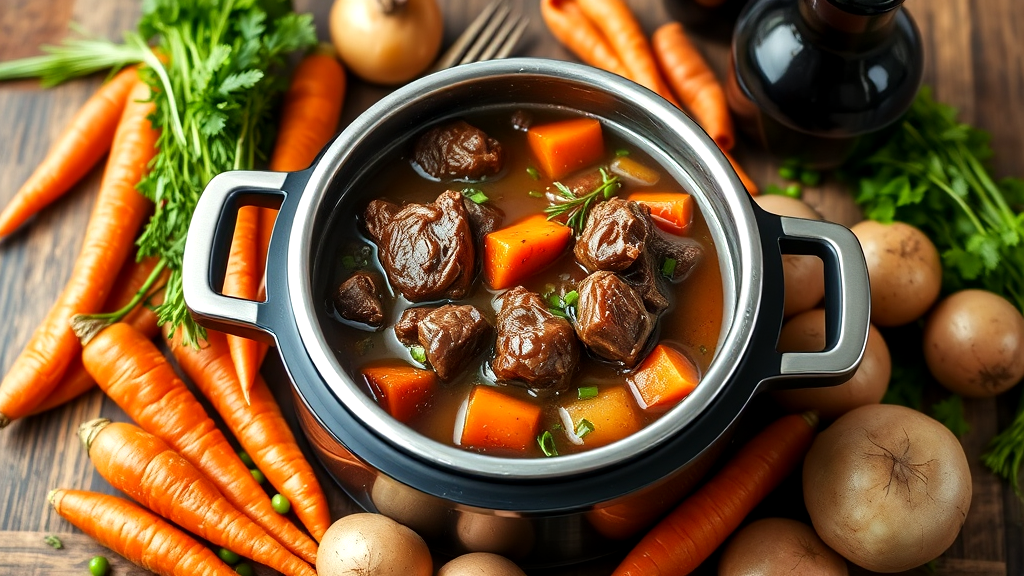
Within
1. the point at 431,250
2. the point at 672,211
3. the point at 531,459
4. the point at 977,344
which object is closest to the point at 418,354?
the point at 431,250

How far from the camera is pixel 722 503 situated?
3.23 metres

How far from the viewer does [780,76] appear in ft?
11.8

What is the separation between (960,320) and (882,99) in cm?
90

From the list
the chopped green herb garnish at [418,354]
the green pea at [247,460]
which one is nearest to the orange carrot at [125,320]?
the green pea at [247,460]

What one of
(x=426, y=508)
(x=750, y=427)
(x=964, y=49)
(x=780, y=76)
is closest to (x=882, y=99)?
(x=780, y=76)

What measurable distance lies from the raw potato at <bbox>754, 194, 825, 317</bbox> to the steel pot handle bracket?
487mm

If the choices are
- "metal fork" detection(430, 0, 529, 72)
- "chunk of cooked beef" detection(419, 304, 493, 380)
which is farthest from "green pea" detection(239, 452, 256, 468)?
"metal fork" detection(430, 0, 529, 72)

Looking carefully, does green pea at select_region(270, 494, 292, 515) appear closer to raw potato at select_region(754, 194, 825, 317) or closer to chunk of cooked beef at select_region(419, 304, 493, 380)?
chunk of cooked beef at select_region(419, 304, 493, 380)

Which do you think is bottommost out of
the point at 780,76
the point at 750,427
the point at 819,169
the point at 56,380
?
the point at 750,427

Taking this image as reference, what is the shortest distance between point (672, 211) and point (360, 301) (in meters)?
1.09

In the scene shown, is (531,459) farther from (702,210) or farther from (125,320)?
(125,320)

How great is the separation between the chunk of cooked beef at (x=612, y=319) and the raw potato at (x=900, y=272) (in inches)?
46.0

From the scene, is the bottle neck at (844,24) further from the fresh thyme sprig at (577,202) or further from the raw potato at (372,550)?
the raw potato at (372,550)

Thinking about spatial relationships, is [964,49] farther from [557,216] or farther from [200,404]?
[200,404]
